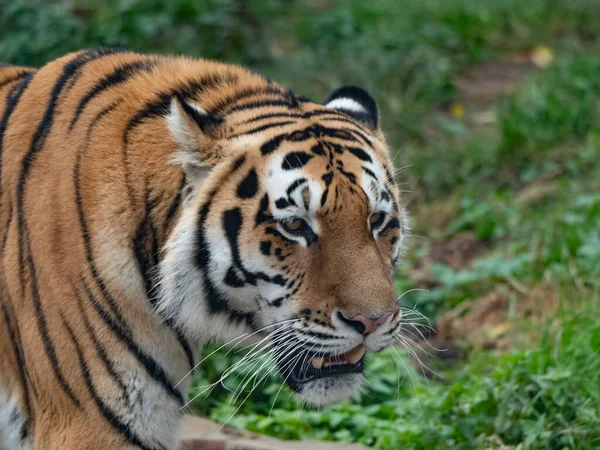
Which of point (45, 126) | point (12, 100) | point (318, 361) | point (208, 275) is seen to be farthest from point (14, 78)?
point (318, 361)

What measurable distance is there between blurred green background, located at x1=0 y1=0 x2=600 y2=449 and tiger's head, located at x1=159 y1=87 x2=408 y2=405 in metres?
0.26

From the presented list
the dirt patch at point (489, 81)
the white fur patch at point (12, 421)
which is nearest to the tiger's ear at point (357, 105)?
the white fur patch at point (12, 421)

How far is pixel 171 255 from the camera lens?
302 cm

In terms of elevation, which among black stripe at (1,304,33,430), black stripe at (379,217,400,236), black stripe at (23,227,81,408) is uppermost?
black stripe at (379,217,400,236)

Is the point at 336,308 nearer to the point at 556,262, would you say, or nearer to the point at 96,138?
the point at 96,138

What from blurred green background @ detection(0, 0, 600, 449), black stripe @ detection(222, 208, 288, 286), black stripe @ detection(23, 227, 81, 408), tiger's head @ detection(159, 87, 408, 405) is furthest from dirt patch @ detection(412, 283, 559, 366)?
black stripe @ detection(23, 227, 81, 408)

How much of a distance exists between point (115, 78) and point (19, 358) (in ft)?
3.20

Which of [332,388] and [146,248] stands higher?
[146,248]

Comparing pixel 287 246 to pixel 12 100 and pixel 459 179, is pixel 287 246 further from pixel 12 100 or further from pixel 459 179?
pixel 459 179

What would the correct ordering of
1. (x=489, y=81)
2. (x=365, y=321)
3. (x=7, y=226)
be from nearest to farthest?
(x=365, y=321), (x=7, y=226), (x=489, y=81)

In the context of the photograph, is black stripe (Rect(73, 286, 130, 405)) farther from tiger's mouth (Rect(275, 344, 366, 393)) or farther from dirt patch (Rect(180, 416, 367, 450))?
dirt patch (Rect(180, 416, 367, 450))

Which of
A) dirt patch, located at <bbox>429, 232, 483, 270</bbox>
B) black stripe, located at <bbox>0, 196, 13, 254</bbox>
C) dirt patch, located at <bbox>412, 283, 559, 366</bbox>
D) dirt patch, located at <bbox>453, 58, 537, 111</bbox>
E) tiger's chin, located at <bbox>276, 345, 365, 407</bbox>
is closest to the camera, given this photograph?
tiger's chin, located at <bbox>276, 345, 365, 407</bbox>

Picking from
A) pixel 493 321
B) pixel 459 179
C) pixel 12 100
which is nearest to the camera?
pixel 12 100

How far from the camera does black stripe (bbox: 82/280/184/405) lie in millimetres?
3066
